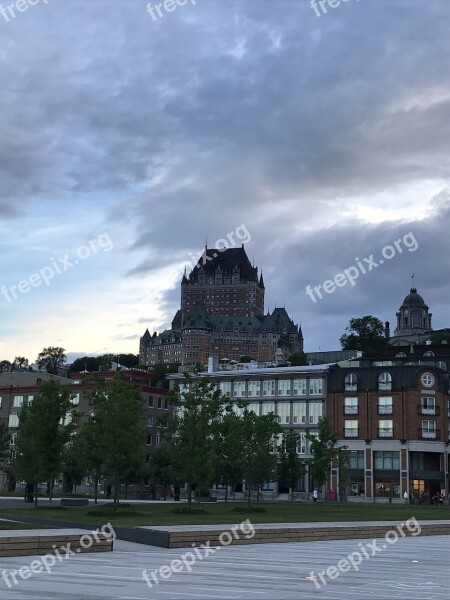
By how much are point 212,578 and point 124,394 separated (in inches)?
1220

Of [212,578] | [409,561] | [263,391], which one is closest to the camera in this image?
[212,578]

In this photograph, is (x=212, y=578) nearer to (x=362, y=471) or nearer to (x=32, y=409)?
(x=32, y=409)

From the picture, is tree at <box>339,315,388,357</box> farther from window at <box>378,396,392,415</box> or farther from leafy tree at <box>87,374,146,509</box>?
leafy tree at <box>87,374,146,509</box>

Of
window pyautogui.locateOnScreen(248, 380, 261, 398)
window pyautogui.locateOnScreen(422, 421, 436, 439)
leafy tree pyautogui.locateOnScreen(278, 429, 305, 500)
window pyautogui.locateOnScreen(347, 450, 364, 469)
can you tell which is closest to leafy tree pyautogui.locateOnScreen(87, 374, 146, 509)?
leafy tree pyautogui.locateOnScreen(278, 429, 305, 500)

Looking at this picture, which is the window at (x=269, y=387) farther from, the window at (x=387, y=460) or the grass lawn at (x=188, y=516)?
the grass lawn at (x=188, y=516)

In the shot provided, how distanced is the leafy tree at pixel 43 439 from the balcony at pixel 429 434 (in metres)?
50.5

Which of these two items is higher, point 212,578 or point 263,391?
point 263,391

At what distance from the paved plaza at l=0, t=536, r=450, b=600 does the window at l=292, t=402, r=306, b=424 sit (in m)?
78.3

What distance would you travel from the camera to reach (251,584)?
17.6 m

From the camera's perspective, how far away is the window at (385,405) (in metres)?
96.3

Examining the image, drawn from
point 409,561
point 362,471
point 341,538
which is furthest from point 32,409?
point 362,471

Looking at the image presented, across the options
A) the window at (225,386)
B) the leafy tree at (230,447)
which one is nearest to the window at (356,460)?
the window at (225,386)

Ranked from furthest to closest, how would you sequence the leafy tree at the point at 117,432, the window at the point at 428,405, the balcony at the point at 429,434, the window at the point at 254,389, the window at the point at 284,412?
the window at the point at 254,389 < the window at the point at 284,412 < the window at the point at 428,405 < the balcony at the point at 429,434 < the leafy tree at the point at 117,432

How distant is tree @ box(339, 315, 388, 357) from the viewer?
192 meters
